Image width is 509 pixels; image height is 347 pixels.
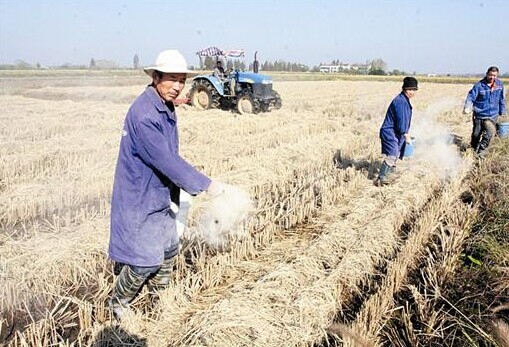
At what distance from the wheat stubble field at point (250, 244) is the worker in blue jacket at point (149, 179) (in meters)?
0.46

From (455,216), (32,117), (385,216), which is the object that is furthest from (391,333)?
(32,117)

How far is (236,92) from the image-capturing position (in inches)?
552

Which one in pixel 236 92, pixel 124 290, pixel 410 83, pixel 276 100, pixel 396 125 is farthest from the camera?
pixel 276 100

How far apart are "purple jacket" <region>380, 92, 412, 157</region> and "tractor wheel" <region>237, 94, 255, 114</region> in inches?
288

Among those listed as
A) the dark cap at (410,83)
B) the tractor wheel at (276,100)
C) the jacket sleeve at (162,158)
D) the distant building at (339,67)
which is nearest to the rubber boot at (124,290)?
the jacket sleeve at (162,158)

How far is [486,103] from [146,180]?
7718 millimetres

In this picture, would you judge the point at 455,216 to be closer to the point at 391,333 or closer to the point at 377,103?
the point at 391,333

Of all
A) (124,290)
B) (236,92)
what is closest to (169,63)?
(124,290)

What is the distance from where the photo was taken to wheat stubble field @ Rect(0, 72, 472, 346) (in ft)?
10.2

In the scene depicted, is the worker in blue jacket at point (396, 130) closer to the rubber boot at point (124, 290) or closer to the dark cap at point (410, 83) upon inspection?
the dark cap at point (410, 83)

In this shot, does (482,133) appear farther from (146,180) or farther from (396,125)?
(146,180)

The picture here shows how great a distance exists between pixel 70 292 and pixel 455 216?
4293mm

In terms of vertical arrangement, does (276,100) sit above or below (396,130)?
below

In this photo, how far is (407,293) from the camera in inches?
148
